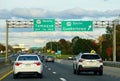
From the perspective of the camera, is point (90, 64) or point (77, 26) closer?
point (90, 64)

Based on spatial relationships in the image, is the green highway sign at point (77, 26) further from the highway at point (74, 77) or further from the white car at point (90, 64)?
the white car at point (90, 64)

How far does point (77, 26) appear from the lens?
206ft

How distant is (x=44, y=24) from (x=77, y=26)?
5337 mm

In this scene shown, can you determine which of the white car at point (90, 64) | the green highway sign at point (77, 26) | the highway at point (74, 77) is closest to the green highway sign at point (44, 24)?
the green highway sign at point (77, 26)

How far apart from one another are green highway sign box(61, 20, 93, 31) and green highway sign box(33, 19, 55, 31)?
5.59 feet

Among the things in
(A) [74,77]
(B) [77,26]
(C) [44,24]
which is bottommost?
(A) [74,77]

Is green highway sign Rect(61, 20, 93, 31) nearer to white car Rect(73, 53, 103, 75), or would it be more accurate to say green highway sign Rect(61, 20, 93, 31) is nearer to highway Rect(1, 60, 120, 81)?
highway Rect(1, 60, 120, 81)

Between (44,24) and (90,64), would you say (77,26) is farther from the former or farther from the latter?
(90,64)

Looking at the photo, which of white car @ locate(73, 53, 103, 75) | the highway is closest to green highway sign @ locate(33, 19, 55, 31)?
the highway

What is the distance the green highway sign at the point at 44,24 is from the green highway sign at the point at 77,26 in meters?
1.70

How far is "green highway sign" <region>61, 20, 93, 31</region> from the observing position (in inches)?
2459

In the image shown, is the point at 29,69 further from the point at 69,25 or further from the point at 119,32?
the point at 119,32

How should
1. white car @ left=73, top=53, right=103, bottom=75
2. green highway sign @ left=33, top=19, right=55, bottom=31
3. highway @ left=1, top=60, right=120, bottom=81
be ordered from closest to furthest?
highway @ left=1, top=60, right=120, bottom=81 → white car @ left=73, top=53, right=103, bottom=75 → green highway sign @ left=33, top=19, right=55, bottom=31

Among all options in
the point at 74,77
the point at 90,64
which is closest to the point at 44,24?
the point at 90,64
